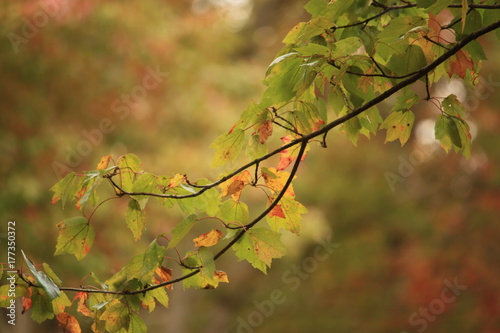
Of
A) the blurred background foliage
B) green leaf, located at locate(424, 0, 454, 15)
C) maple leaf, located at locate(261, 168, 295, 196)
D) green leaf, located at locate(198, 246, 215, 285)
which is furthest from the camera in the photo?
the blurred background foliage

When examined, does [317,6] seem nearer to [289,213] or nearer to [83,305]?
[289,213]

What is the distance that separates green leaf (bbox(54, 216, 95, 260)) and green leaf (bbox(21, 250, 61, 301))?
89mm

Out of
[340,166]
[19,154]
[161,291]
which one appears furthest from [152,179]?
[340,166]

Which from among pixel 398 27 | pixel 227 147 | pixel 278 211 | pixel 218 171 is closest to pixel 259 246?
pixel 278 211

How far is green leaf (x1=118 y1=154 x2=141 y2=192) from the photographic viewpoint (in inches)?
58.7

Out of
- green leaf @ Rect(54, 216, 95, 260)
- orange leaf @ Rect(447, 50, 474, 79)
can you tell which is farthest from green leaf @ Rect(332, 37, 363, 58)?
green leaf @ Rect(54, 216, 95, 260)

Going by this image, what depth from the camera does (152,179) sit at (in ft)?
4.80

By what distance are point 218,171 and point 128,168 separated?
496 centimetres

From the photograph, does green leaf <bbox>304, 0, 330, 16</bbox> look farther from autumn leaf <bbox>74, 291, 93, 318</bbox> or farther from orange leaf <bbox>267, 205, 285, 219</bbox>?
autumn leaf <bbox>74, 291, 93, 318</bbox>

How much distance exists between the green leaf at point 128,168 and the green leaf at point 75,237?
14cm

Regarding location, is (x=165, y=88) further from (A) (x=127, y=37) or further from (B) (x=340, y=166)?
(B) (x=340, y=166)

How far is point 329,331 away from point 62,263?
6.99 metres

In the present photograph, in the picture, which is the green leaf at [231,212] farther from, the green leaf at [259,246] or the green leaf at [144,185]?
the green leaf at [144,185]

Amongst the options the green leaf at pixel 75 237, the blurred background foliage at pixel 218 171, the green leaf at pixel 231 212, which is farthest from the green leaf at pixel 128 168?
the blurred background foliage at pixel 218 171
